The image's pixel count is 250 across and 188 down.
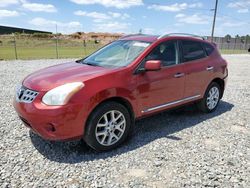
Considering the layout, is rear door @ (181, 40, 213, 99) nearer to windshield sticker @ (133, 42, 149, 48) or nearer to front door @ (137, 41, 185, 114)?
front door @ (137, 41, 185, 114)

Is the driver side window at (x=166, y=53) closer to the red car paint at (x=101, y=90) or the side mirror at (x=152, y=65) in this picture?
the red car paint at (x=101, y=90)

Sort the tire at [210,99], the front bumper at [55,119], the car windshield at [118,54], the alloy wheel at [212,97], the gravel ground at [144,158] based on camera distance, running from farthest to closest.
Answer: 1. the alloy wheel at [212,97]
2. the tire at [210,99]
3. the car windshield at [118,54]
4. the front bumper at [55,119]
5. the gravel ground at [144,158]

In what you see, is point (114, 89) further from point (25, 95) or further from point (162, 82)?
point (25, 95)

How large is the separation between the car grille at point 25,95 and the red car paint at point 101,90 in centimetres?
6

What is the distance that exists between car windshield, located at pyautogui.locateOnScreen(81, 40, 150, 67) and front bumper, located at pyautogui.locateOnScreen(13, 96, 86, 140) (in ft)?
3.98

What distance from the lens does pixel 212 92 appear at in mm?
5992

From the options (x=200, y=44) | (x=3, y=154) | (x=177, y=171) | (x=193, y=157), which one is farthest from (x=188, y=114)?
(x=3, y=154)

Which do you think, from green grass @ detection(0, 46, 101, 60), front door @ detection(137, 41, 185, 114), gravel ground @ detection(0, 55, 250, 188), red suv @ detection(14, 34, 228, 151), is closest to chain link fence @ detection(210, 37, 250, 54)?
green grass @ detection(0, 46, 101, 60)

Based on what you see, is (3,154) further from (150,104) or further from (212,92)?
(212,92)

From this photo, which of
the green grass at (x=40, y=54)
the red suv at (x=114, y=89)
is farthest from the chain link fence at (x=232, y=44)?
the red suv at (x=114, y=89)

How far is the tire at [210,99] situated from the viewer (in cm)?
582

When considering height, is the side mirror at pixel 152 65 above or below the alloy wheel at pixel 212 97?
above

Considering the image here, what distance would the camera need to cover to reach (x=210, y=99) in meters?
5.98

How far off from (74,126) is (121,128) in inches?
32.9
